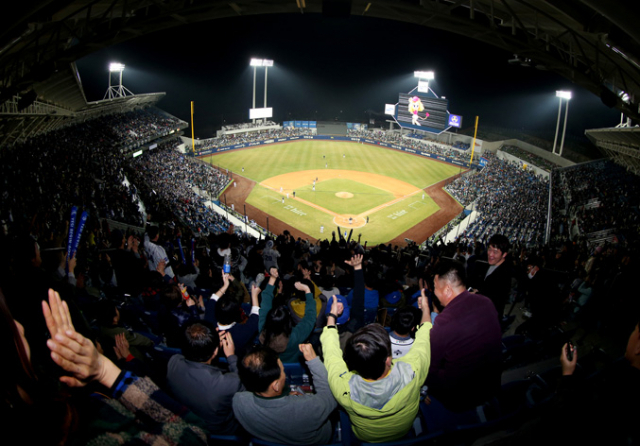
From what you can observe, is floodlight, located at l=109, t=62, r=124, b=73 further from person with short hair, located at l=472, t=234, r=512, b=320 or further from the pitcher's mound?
person with short hair, located at l=472, t=234, r=512, b=320

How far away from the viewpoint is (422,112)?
165 feet

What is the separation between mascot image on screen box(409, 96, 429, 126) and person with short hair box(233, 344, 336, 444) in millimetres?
52806

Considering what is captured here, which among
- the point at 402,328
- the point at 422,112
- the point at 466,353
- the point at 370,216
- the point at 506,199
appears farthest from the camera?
the point at 422,112

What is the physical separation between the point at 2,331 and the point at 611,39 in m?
9.77

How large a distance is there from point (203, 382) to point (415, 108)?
53.7 meters

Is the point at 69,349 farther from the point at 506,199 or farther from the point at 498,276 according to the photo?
the point at 506,199

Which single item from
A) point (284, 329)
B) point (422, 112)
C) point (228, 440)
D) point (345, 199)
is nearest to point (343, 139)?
point (422, 112)

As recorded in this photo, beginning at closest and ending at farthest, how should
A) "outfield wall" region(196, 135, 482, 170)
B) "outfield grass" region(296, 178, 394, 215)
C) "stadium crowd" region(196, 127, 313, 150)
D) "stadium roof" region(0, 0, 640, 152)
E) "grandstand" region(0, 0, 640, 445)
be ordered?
"grandstand" region(0, 0, 640, 445) < "stadium roof" region(0, 0, 640, 152) < "outfield grass" region(296, 178, 394, 215) < "outfield wall" region(196, 135, 482, 170) < "stadium crowd" region(196, 127, 313, 150)

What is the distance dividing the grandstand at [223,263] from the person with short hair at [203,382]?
82 millimetres

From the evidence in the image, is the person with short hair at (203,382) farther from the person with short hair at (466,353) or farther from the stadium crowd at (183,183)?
the stadium crowd at (183,183)

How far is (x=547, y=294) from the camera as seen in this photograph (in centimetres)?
501

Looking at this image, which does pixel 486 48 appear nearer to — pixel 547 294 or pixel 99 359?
pixel 547 294

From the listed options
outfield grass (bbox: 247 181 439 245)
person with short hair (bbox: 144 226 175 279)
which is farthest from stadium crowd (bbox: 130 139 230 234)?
person with short hair (bbox: 144 226 175 279)

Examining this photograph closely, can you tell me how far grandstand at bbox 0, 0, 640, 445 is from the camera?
1.86 meters
